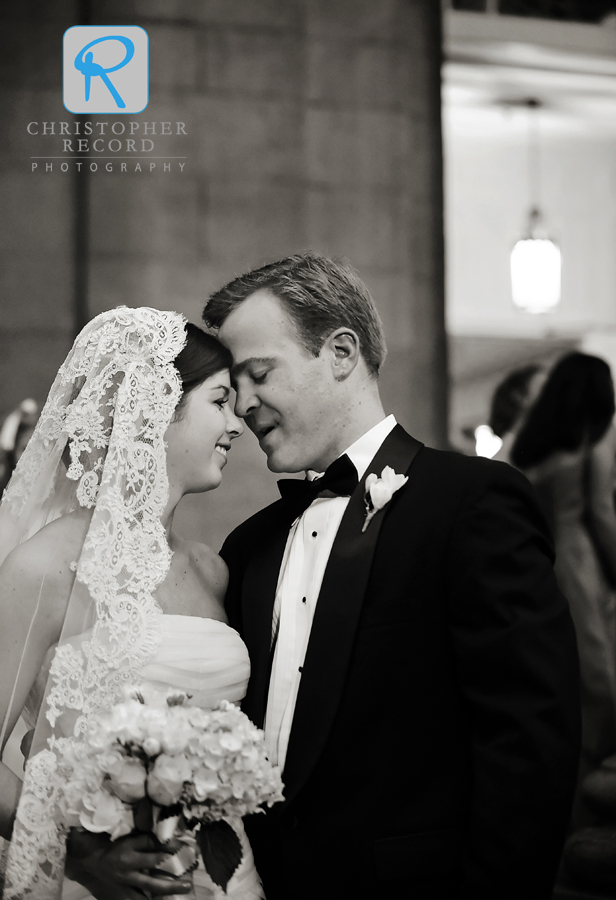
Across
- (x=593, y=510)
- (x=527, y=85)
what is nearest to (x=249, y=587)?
(x=593, y=510)

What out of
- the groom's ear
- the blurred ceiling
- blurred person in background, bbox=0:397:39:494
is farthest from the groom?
the blurred ceiling

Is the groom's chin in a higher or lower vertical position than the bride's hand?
higher

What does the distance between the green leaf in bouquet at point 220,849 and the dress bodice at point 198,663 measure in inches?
13.7

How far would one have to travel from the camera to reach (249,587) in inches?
85.6

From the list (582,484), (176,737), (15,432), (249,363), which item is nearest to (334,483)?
(249,363)

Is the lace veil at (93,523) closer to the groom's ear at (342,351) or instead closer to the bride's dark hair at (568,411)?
the groom's ear at (342,351)

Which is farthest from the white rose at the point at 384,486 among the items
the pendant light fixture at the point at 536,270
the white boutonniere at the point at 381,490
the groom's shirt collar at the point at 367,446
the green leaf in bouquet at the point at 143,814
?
the pendant light fixture at the point at 536,270

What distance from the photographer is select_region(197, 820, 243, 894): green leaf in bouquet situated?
1.65m

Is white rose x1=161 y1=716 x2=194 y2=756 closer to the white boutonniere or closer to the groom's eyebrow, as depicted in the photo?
the white boutonniere

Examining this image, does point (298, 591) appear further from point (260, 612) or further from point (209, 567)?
point (209, 567)

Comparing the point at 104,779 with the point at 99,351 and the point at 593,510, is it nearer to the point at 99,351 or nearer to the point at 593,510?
the point at 99,351

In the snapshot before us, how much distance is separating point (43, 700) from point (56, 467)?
1.83ft

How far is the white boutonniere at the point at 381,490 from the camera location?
200cm

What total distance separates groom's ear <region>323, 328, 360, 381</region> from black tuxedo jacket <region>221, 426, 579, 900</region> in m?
0.42
